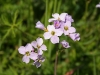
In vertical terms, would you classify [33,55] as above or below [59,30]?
below

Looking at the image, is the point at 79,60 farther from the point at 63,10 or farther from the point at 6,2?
the point at 6,2

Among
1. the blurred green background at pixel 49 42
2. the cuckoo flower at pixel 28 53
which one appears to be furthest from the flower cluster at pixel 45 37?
the blurred green background at pixel 49 42

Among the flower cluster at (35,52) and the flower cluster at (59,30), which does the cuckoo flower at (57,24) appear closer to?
the flower cluster at (59,30)

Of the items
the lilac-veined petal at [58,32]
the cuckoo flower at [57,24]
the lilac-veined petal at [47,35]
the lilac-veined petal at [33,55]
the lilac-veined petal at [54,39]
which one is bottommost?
the lilac-veined petal at [33,55]

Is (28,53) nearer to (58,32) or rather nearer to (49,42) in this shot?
(58,32)

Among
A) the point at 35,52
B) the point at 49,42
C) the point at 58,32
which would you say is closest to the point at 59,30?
the point at 58,32

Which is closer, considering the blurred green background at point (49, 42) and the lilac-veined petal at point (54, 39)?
the lilac-veined petal at point (54, 39)

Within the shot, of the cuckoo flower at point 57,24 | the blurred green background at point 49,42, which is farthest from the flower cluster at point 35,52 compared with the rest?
the blurred green background at point 49,42

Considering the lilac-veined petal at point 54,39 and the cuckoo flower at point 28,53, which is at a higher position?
the lilac-veined petal at point 54,39

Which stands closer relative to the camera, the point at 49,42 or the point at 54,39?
the point at 54,39

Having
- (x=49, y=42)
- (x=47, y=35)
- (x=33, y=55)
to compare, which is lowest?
(x=33, y=55)
